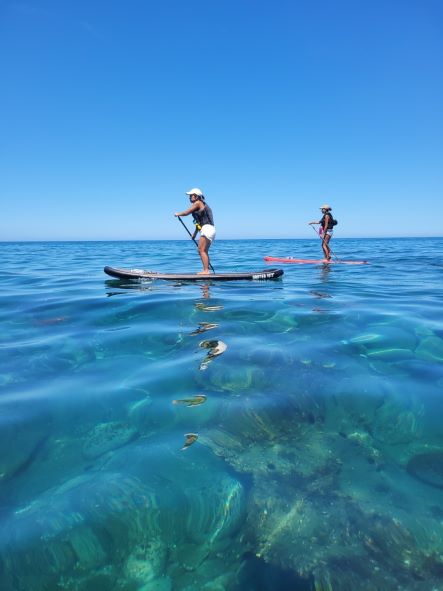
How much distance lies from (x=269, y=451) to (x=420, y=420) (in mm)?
1299

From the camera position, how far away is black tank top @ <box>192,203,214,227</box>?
32.6 ft

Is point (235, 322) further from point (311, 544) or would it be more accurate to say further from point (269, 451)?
point (311, 544)

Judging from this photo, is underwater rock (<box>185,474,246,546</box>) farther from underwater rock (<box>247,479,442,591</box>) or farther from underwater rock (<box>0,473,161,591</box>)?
underwater rock (<box>0,473,161,591</box>)

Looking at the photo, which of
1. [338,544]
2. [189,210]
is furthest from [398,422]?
[189,210]

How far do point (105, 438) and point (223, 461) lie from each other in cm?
91

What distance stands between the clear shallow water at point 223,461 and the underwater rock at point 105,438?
0.05 feet

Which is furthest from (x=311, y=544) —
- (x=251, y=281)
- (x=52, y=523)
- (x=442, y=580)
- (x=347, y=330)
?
(x=251, y=281)

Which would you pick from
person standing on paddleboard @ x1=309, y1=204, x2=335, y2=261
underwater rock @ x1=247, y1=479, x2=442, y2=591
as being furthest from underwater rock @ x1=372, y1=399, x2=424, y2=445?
person standing on paddleboard @ x1=309, y1=204, x2=335, y2=261

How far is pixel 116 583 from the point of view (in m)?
1.61

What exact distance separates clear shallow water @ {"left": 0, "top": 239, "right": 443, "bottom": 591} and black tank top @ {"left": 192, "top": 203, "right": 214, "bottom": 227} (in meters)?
5.69

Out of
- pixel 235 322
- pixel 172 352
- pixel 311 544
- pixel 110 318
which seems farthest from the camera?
pixel 110 318

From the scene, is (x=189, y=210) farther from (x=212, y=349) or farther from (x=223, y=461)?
(x=223, y=461)

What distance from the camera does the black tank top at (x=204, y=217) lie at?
993 centimetres

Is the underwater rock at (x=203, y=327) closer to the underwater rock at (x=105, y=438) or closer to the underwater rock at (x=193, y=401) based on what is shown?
the underwater rock at (x=193, y=401)
